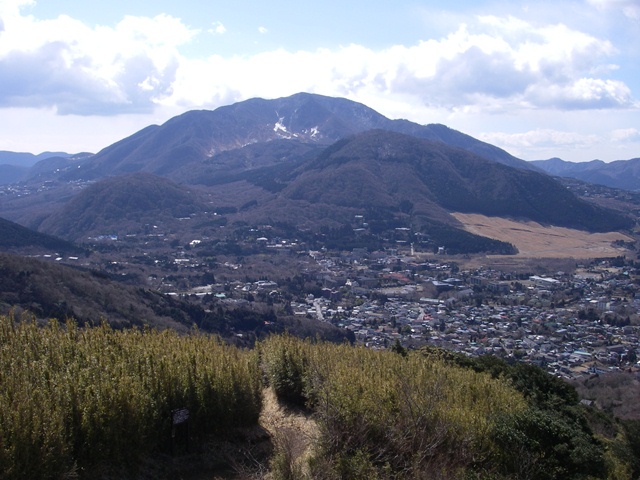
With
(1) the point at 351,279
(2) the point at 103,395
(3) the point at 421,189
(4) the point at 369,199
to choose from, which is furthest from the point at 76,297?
(3) the point at 421,189

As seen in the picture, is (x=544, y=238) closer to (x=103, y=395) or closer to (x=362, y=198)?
(x=362, y=198)

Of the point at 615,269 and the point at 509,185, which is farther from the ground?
the point at 509,185

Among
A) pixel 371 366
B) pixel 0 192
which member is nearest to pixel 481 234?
pixel 371 366

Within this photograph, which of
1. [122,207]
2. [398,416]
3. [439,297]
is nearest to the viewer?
[398,416]

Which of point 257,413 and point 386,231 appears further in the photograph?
point 386,231

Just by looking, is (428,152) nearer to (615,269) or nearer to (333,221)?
(333,221)
